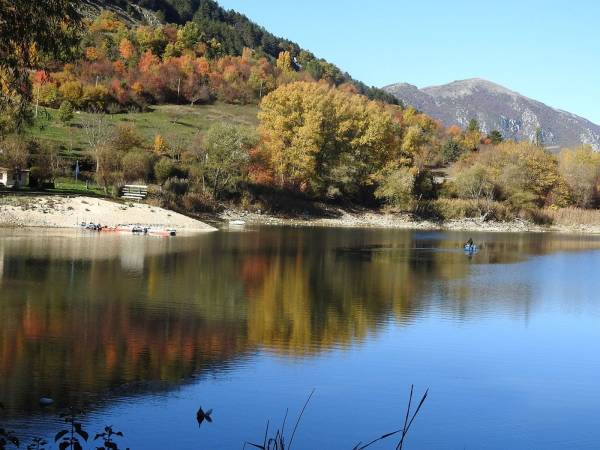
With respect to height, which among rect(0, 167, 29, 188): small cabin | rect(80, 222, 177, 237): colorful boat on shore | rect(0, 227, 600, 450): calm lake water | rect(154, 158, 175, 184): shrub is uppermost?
rect(154, 158, 175, 184): shrub

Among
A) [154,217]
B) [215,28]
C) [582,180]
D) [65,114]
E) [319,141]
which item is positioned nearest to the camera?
[154,217]

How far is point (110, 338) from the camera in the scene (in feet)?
65.7

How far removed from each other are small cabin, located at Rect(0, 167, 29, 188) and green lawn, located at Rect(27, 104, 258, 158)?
218 inches

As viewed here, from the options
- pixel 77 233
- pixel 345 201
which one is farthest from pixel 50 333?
pixel 345 201

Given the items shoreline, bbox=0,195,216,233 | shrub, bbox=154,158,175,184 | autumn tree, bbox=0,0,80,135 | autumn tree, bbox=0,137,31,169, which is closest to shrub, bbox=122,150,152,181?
shrub, bbox=154,158,175,184

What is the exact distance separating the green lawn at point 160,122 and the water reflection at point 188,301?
28.6 meters

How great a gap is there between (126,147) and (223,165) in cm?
922

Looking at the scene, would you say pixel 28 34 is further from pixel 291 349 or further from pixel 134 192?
pixel 134 192

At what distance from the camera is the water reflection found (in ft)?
57.0

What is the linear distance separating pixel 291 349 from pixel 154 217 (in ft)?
133

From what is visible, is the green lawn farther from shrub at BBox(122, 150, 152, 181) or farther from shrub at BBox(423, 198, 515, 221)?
shrub at BBox(423, 198, 515, 221)

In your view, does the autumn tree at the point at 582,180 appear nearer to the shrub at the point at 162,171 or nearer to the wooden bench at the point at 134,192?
the shrub at the point at 162,171

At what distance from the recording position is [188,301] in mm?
26734

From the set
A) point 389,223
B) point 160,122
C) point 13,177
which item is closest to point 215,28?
point 160,122
